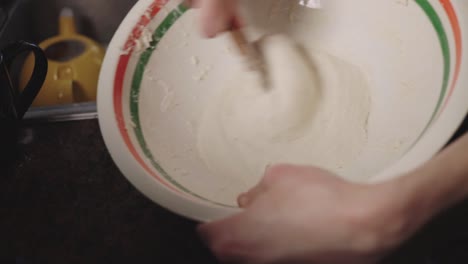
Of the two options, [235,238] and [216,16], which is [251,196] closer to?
[235,238]

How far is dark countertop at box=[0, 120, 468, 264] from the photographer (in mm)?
506

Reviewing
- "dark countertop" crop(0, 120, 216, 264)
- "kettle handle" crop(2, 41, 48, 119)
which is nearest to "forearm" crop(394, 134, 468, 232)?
"dark countertop" crop(0, 120, 216, 264)

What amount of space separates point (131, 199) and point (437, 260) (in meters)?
0.33

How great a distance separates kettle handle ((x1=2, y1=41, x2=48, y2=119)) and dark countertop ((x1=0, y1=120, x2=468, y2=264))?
0.06 metres

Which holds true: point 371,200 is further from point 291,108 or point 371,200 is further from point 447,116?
point 291,108

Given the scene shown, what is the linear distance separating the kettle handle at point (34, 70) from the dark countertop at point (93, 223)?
6 centimetres

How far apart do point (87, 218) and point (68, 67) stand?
0.38 meters

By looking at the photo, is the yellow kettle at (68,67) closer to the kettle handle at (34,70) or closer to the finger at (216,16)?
the kettle handle at (34,70)

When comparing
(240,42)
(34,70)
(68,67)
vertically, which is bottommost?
(68,67)

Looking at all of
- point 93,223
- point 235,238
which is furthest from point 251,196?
point 93,223

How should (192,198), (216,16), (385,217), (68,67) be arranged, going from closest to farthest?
(385,217) < (192,198) < (216,16) < (68,67)

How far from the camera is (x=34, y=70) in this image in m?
0.63

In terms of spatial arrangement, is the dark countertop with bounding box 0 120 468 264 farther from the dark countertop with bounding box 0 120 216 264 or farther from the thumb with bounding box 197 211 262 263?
the thumb with bounding box 197 211 262 263

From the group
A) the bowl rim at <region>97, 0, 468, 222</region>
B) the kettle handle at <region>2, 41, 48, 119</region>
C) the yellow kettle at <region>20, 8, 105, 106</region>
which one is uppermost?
the bowl rim at <region>97, 0, 468, 222</region>
